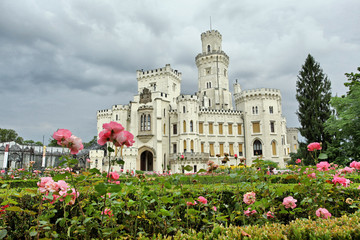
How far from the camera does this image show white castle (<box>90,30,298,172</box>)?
3609cm

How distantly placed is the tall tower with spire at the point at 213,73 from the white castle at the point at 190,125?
268mm

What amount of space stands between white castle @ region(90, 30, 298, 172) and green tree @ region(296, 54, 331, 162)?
924 centimetres

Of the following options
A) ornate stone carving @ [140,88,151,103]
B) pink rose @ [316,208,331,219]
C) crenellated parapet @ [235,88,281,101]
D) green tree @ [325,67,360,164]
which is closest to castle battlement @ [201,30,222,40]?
crenellated parapet @ [235,88,281,101]

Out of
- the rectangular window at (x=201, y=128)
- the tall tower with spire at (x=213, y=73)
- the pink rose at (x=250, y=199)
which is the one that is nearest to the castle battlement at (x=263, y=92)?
the tall tower with spire at (x=213, y=73)

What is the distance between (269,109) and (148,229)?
129ft

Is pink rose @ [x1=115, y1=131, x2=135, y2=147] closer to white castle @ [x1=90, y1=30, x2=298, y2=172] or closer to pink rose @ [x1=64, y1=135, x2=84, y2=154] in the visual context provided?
pink rose @ [x1=64, y1=135, x2=84, y2=154]

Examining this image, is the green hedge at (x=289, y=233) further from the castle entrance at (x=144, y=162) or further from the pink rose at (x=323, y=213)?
the castle entrance at (x=144, y=162)

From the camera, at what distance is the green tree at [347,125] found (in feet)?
74.0

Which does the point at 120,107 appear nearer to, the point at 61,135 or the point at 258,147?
the point at 258,147

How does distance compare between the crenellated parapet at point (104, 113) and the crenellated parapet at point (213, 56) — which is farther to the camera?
the crenellated parapet at point (213, 56)

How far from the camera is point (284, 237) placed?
320 centimetres

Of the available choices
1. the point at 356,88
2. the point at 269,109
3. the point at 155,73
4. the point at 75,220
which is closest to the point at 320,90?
the point at 356,88

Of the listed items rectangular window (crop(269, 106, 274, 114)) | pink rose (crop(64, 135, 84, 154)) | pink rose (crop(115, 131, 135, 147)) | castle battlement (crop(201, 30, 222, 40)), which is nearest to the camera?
pink rose (crop(115, 131, 135, 147))

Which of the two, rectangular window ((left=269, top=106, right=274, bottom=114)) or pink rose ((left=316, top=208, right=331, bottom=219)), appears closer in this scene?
pink rose ((left=316, top=208, right=331, bottom=219))
